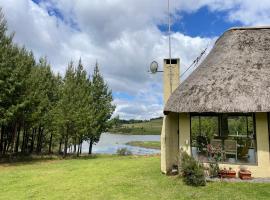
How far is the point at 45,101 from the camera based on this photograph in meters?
24.5

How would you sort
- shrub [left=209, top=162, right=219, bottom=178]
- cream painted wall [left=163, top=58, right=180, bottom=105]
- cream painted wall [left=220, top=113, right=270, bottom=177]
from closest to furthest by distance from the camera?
1. cream painted wall [left=220, top=113, right=270, bottom=177]
2. shrub [left=209, top=162, right=219, bottom=178]
3. cream painted wall [left=163, top=58, right=180, bottom=105]

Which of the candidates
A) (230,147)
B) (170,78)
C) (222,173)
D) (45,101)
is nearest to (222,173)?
(222,173)

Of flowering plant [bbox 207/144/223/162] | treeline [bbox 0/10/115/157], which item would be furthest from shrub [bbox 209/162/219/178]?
treeline [bbox 0/10/115/157]

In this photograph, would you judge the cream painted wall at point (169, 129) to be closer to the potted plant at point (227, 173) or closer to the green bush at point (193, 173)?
the green bush at point (193, 173)

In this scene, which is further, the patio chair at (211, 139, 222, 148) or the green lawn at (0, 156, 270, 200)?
the patio chair at (211, 139, 222, 148)

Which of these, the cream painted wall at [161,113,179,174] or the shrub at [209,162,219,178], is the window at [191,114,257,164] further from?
the cream painted wall at [161,113,179,174]

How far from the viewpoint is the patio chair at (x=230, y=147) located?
41.1 ft

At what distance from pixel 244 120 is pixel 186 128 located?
2383 millimetres

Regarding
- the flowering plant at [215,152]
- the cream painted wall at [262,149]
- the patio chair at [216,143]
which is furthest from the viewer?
the patio chair at [216,143]

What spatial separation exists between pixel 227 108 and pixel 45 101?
16.7 m

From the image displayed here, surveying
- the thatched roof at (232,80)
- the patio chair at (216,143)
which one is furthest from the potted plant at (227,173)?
the thatched roof at (232,80)

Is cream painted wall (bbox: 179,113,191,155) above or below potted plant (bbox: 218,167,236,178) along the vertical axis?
above

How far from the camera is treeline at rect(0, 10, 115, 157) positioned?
1978 centimetres

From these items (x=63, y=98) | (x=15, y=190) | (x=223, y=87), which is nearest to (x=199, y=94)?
(x=223, y=87)
